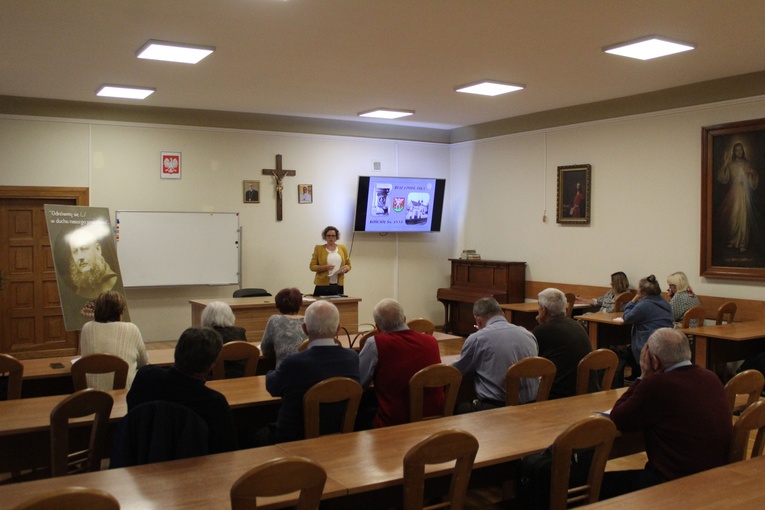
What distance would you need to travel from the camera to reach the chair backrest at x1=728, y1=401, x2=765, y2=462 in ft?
9.62

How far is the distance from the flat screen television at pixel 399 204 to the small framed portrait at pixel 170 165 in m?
2.52

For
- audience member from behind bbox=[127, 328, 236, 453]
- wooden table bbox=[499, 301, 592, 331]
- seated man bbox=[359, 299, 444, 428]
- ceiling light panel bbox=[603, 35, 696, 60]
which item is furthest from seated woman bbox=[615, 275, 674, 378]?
audience member from behind bbox=[127, 328, 236, 453]

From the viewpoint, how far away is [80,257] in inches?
280

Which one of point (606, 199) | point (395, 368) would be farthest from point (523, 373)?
point (606, 199)

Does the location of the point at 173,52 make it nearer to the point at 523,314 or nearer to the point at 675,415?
the point at 675,415

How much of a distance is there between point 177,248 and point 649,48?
604 cm

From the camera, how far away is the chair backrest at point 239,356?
4.55 meters

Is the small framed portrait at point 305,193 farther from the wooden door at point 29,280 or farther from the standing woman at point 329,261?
the wooden door at point 29,280

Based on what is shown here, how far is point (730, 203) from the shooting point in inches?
298

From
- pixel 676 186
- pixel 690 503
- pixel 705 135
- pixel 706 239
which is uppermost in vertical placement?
pixel 705 135

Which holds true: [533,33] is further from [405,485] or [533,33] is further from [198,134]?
[198,134]

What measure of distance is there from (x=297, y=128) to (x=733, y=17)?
6118 mm

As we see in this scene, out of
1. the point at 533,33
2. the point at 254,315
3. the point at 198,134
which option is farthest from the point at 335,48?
the point at 198,134

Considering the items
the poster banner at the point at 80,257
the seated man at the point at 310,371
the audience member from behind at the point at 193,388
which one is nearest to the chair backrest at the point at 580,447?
the seated man at the point at 310,371
